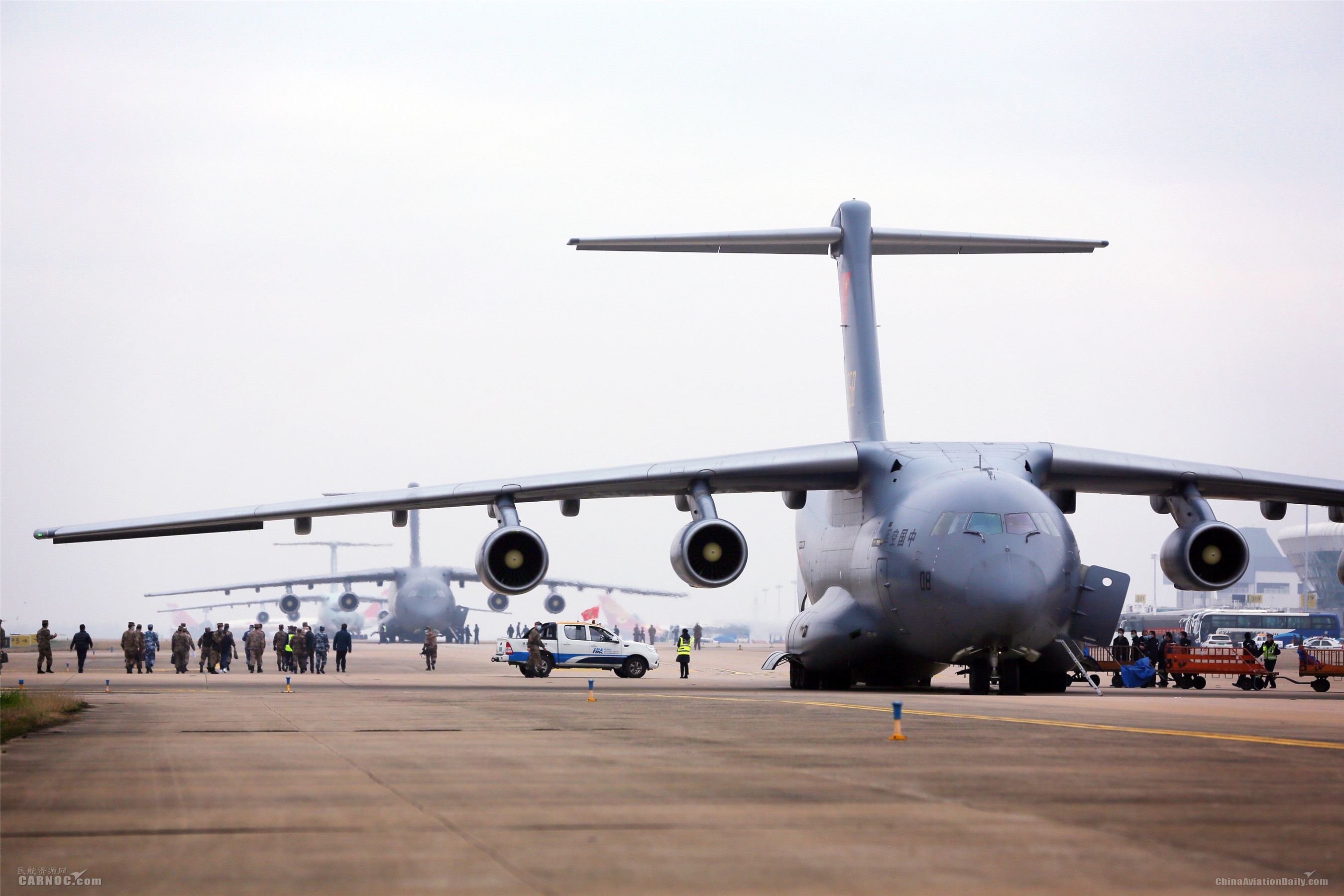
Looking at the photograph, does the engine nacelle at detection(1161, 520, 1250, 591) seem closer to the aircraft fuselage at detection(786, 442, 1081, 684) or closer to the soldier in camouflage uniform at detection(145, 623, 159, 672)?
the aircraft fuselage at detection(786, 442, 1081, 684)

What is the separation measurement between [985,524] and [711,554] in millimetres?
4261

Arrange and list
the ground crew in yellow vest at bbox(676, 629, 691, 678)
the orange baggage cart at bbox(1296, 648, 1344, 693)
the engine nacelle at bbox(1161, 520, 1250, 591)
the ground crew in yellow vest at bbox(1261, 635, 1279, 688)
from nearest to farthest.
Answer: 1. the engine nacelle at bbox(1161, 520, 1250, 591)
2. the orange baggage cart at bbox(1296, 648, 1344, 693)
3. the ground crew in yellow vest at bbox(1261, 635, 1279, 688)
4. the ground crew in yellow vest at bbox(676, 629, 691, 678)

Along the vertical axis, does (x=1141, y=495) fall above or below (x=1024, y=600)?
above

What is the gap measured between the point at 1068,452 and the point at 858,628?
438 cm

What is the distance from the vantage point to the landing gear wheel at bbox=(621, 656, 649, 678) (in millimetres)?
33188

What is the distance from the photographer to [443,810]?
7191mm

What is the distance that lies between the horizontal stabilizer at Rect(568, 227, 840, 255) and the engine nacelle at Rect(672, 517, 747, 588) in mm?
4565

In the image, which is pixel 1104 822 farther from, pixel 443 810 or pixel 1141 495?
pixel 1141 495

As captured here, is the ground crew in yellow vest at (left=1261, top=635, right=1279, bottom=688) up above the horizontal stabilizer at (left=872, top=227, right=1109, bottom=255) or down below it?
below

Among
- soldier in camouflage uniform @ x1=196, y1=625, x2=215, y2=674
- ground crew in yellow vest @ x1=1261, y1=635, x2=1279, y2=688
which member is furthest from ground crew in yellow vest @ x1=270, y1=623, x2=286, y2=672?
ground crew in yellow vest @ x1=1261, y1=635, x2=1279, y2=688

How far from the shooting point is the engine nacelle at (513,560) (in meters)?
21.9

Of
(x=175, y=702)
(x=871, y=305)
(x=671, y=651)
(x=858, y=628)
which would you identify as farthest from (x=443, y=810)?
(x=671, y=651)

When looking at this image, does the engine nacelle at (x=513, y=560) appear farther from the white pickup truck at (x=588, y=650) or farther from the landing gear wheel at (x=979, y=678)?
the white pickup truck at (x=588, y=650)

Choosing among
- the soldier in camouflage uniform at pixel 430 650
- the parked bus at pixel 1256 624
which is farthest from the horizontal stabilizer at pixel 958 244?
the parked bus at pixel 1256 624
